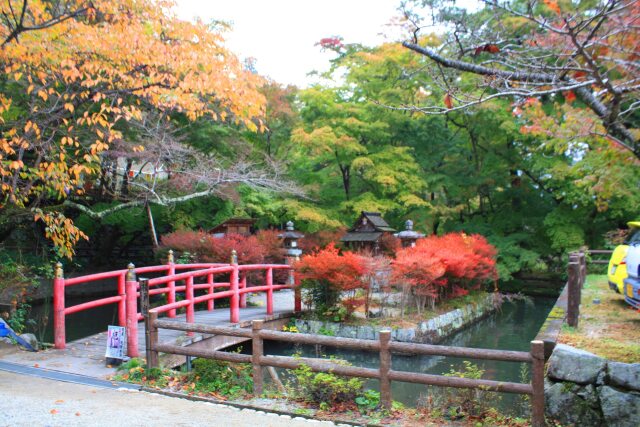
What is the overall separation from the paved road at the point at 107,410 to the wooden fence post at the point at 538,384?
1.99m

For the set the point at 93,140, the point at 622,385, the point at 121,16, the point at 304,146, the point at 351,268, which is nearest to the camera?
the point at 622,385

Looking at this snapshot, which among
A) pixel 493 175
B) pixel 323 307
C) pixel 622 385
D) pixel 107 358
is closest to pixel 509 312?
pixel 493 175

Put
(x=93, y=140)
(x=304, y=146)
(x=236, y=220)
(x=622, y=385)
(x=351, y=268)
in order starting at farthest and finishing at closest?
(x=304, y=146)
(x=236, y=220)
(x=93, y=140)
(x=351, y=268)
(x=622, y=385)

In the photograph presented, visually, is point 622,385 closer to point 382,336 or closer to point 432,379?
point 432,379

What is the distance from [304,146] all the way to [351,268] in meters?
8.90

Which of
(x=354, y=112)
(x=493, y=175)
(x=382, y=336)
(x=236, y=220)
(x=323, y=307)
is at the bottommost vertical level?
(x=323, y=307)

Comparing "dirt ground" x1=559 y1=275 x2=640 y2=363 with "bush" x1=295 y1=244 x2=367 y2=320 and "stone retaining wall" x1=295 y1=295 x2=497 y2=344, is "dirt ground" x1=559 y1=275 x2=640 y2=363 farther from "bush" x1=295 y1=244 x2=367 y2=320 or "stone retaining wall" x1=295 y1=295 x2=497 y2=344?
"bush" x1=295 y1=244 x2=367 y2=320

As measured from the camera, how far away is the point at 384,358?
5699 mm

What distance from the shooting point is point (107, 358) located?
7.30 m

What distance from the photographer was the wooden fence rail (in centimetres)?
519

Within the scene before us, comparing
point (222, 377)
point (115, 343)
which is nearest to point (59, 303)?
point (115, 343)

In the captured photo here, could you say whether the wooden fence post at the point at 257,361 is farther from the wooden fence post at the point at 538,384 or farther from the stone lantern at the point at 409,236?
the stone lantern at the point at 409,236

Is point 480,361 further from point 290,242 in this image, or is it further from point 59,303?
point 290,242

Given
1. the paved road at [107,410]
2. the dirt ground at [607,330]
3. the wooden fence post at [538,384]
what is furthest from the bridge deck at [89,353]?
the dirt ground at [607,330]
